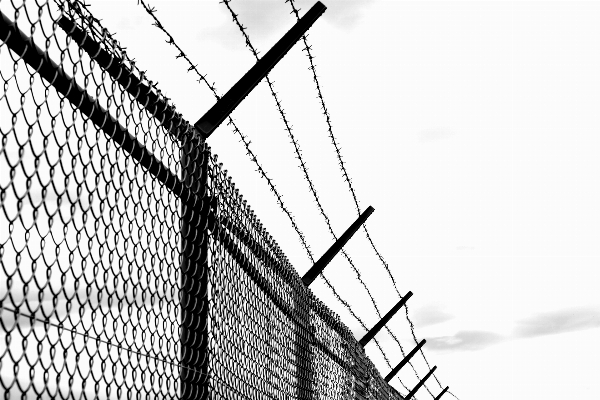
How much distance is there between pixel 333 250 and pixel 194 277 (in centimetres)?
328

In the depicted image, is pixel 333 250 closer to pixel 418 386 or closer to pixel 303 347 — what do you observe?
pixel 303 347

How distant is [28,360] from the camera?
1614mm

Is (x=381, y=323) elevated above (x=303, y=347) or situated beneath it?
elevated above

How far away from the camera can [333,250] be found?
5902mm

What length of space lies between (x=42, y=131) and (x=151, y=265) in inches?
25.9

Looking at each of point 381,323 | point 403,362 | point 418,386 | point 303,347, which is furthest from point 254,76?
point 418,386

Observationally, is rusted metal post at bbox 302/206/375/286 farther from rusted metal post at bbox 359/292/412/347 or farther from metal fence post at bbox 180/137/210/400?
metal fence post at bbox 180/137/210/400

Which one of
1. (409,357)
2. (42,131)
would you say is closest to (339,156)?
(42,131)

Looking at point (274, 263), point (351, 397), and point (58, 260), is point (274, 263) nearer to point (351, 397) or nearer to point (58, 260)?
point (58, 260)

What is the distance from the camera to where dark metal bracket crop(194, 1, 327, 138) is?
2941mm

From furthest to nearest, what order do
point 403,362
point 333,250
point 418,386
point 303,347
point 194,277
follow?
point 418,386 < point 403,362 < point 333,250 < point 303,347 < point 194,277

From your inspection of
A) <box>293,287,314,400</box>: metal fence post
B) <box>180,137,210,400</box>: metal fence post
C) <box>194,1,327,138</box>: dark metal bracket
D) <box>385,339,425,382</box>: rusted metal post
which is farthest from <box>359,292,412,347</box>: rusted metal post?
<box>180,137,210,400</box>: metal fence post

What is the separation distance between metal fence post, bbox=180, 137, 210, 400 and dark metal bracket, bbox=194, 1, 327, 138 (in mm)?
178

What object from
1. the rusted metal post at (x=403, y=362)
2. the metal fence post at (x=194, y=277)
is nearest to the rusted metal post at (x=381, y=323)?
the rusted metal post at (x=403, y=362)
